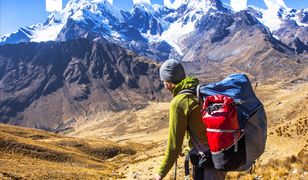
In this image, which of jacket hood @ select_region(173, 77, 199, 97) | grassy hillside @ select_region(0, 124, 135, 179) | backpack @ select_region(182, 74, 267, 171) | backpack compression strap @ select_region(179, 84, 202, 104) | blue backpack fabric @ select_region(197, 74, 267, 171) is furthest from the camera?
grassy hillside @ select_region(0, 124, 135, 179)

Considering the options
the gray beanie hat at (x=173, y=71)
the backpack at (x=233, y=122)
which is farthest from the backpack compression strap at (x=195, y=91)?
the gray beanie hat at (x=173, y=71)

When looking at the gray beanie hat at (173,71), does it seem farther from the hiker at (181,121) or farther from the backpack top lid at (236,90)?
the backpack top lid at (236,90)

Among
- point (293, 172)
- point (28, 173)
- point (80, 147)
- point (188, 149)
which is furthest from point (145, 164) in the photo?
point (80, 147)

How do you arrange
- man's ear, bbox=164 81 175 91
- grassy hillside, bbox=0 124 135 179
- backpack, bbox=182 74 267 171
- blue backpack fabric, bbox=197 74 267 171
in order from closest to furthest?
backpack, bbox=182 74 267 171 → blue backpack fabric, bbox=197 74 267 171 → man's ear, bbox=164 81 175 91 → grassy hillside, bbox=0 124 135 179

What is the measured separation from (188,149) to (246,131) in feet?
3.61

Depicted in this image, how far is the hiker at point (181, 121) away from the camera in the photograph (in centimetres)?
695

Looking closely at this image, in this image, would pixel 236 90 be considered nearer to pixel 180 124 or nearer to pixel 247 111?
pixel 247 111

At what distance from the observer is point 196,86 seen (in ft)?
24.4

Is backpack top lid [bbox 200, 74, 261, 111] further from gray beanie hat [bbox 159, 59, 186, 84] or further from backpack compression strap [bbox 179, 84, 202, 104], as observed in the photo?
gray beanie hat [bbox 159, 59, 186, 84]

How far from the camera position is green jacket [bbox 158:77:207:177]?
6934 millimetres

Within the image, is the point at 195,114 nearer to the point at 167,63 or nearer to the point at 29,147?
the point at 167,63

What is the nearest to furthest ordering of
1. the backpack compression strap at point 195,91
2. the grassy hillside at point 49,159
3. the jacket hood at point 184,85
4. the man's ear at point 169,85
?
the backpack compression strap at point 195,91
the jacket hood at point 184,85
the man's ear at point 169,85
the grassy hillside at point 49,159

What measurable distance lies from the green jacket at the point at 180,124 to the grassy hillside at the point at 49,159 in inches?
674

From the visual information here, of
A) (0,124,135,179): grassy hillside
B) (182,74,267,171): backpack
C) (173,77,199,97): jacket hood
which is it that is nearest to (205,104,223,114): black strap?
(182,74,267,171): backpack
